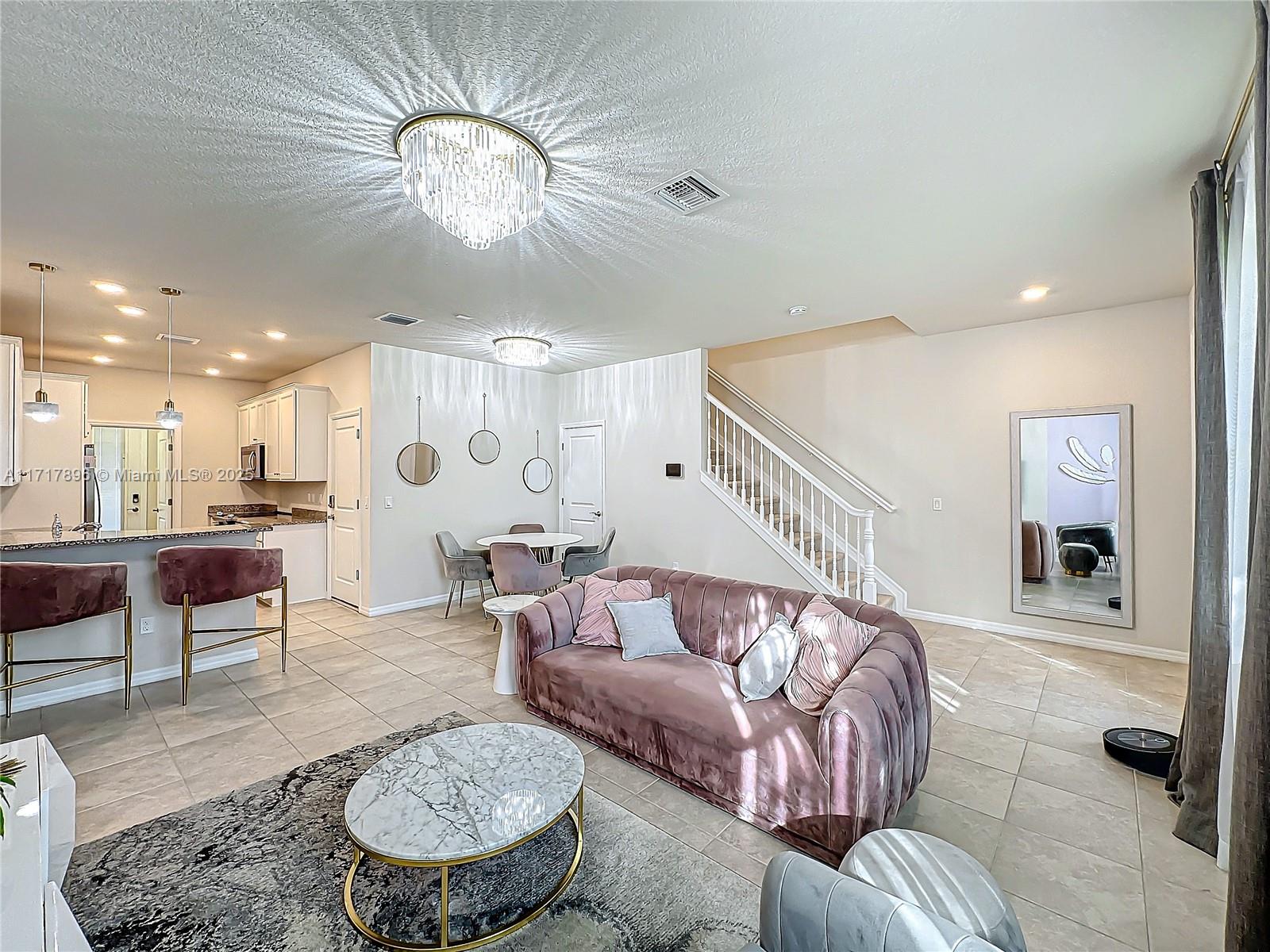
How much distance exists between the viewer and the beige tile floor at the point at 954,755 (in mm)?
2023

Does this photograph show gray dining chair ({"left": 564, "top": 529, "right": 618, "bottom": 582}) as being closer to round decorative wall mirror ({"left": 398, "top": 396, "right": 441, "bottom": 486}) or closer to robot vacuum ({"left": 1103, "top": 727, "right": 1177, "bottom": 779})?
round decorative wall mirror ({"left": 398, "top": 396, "right": 441, "bottom": 486})

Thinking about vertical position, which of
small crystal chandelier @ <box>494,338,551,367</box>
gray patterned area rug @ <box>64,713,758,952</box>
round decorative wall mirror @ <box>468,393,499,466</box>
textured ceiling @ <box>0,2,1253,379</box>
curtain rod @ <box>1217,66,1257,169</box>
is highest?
textured ceiling @ <box>0,2,1253,379</box>

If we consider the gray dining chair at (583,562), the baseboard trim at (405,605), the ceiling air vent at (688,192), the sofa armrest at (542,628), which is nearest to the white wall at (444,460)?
the baseboard trim at (405,605)

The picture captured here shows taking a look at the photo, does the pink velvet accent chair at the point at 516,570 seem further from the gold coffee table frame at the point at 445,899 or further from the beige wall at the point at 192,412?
the beige wall at the point at 192,412

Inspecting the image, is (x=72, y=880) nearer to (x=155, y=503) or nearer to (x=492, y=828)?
(x=492, y=828)

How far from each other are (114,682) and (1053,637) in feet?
24.2

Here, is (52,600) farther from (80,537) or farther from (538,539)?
(538,539)

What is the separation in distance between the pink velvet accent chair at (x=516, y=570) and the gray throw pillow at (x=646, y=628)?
71.0 inches

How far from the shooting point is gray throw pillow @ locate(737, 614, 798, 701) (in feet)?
8.61

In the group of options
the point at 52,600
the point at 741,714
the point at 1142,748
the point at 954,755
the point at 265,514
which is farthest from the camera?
the point at 265,514

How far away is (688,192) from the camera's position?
2742mm

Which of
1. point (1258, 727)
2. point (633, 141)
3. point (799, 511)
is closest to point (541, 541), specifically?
point (799, 511)

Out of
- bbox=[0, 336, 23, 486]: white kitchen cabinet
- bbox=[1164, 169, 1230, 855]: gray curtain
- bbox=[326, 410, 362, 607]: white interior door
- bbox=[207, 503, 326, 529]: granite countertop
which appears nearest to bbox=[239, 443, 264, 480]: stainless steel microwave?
bbox=[207, 503, 326, 529]: granite countertop

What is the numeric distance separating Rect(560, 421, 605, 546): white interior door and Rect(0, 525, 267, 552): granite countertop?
3686 millimetres
